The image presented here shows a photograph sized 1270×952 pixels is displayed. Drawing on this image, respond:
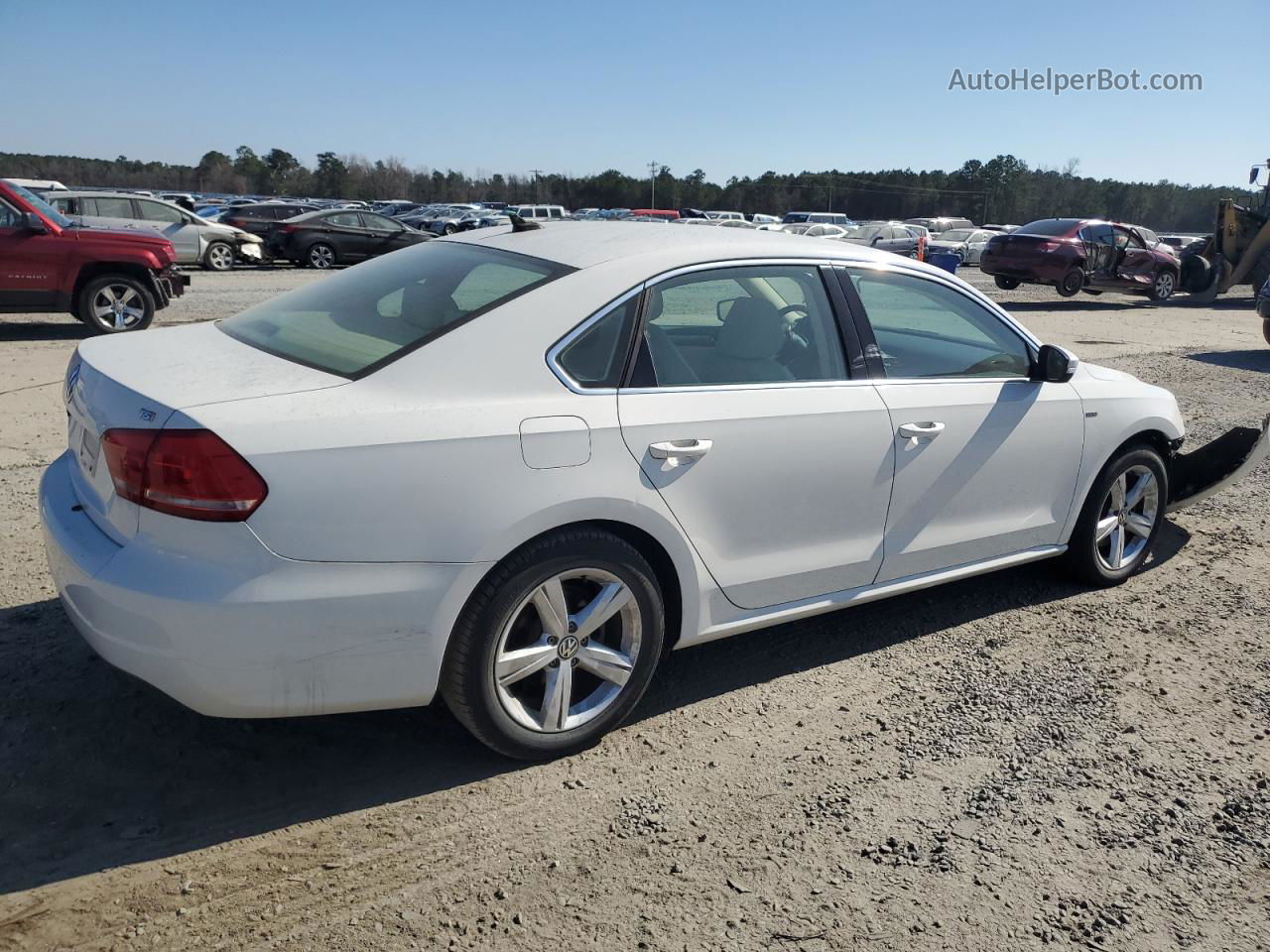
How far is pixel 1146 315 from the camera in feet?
64.0

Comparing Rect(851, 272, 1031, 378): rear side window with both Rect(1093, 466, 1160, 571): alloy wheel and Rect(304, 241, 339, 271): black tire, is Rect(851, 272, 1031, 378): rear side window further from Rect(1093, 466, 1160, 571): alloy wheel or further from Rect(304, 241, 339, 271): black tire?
Rect(304, 241, 339, 271): black tire

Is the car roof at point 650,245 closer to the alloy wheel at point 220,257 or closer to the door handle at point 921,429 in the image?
the door handle at point 921,429

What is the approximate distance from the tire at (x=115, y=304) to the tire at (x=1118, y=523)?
10114 millimetres

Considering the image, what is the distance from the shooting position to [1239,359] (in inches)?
528

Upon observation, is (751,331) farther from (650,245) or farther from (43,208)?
(43,208)

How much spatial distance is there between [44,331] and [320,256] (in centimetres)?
1243

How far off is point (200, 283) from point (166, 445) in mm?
17624

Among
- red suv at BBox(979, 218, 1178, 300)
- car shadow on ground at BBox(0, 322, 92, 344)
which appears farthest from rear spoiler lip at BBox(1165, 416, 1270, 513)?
red suv at BBox(979, 218, 1178, 300)

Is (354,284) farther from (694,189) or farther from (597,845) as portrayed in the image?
(694,189)

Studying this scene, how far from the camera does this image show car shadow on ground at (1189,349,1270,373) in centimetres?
1270

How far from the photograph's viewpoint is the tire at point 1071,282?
20086 mm

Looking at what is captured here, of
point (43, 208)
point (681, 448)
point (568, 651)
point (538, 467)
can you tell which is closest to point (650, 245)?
point (681, 448)

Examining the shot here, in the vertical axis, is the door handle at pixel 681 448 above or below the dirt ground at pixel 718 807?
above

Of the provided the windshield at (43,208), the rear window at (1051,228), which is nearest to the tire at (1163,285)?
the rear window at (1051,228)
